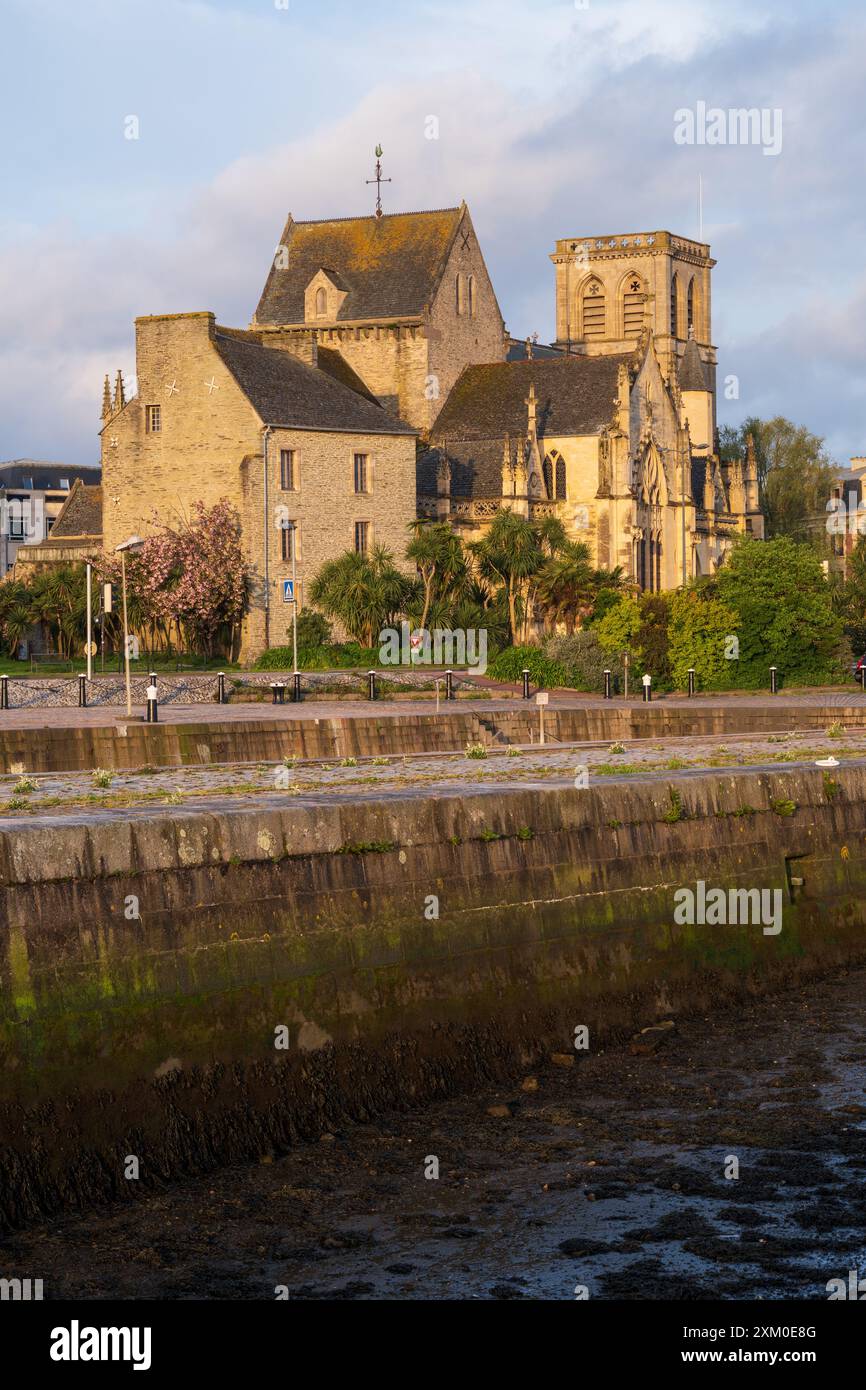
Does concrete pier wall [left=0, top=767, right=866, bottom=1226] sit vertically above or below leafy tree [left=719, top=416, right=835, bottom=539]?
below

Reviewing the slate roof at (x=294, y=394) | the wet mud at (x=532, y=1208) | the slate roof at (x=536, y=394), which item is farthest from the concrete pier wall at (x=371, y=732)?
the slate roof at (x=536, y=394)

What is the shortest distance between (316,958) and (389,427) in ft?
178

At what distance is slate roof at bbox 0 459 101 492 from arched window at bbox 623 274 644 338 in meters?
49.5

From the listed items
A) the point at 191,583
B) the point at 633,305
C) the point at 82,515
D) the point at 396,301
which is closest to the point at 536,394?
the point at 396,301

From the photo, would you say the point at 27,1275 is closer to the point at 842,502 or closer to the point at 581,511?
the point at 581,511

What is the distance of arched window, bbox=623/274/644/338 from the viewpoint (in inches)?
4461

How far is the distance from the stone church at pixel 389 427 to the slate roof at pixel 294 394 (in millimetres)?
Result: 98

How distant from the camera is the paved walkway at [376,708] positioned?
35094 mm

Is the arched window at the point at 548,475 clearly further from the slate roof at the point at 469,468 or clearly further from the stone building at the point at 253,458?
the stone building at the point at 253,458

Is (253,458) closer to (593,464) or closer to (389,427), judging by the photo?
(389,427)

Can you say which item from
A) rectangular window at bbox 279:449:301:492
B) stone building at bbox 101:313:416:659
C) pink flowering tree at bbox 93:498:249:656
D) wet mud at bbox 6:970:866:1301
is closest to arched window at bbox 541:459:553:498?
stone building at bbox 101:313:416:659

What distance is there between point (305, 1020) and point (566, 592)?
46.6m

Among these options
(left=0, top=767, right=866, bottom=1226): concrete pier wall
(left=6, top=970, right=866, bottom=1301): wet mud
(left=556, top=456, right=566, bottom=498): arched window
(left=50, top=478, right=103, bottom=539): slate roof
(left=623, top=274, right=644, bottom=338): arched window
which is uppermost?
(left=623, top=274, right=644, bottom=338): arched window

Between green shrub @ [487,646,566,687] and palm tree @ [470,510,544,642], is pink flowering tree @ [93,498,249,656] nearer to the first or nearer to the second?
palm tree @ [470,510,544,642]
